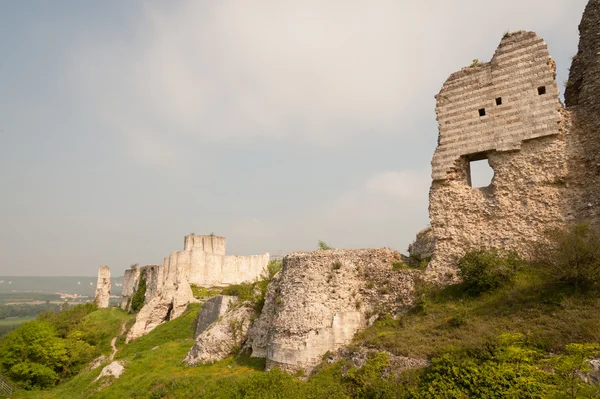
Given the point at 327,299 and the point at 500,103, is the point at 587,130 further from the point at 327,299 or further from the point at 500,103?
the point at 327,299

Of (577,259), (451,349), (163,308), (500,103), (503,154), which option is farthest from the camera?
(163,308)

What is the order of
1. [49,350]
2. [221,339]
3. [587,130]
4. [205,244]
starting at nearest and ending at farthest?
[587,130] < [221,339] < [49,350] < [205,244]

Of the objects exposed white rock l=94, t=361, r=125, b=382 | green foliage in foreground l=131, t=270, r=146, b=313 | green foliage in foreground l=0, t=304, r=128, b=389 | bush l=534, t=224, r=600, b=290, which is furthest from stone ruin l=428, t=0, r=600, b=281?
green foliage in foreground l=131, t=270, r=146, b=313

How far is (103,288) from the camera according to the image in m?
52.8

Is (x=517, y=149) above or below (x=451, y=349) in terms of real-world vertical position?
above

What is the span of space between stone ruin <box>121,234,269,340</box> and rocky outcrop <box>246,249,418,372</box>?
19.6 metres

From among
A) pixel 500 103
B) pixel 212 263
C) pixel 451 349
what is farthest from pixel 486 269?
pixel 212 263

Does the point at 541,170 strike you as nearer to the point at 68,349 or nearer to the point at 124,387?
the point at 124,387

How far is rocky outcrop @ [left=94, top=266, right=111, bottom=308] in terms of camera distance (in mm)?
51706

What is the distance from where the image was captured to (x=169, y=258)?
3947 centimetres

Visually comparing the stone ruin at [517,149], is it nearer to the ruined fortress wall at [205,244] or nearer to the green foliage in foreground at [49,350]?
the green foliage in foreground at [49,350]

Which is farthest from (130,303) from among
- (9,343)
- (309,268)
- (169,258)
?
(309,268)

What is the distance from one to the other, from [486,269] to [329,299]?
5.70 meters

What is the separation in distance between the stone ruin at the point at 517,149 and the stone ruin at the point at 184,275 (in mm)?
25292
